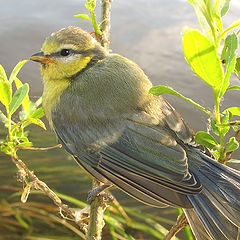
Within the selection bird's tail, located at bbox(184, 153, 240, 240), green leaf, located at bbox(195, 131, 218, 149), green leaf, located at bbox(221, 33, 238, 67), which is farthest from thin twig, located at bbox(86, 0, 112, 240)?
green leaf, located at bbox(221, 33, 238, 67)

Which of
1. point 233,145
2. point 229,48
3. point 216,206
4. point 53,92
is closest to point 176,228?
point 216,206

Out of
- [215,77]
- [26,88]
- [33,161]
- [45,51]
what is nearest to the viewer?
[215,77]

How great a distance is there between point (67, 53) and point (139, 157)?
467 mm

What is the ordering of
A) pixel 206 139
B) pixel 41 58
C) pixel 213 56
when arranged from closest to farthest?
pixel 213 56 < pixel 206 139 < pixel 41 58

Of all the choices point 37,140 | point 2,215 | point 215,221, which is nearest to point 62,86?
point 215,221

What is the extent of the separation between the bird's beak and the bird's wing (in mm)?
233

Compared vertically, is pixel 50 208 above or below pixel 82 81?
below

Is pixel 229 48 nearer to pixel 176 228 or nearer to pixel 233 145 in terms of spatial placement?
pixel 233 145

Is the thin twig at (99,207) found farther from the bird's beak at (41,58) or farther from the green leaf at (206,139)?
the green leaf at (206,139)

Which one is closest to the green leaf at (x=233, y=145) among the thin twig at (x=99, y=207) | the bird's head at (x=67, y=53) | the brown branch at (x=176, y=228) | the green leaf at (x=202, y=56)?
the green leaf at (x=202, y=56)

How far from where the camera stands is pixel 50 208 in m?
2.25

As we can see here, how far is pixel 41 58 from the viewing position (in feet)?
4.41

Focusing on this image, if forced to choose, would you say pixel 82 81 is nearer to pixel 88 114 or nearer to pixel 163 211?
pixel 88 114

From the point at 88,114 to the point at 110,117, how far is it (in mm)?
83
